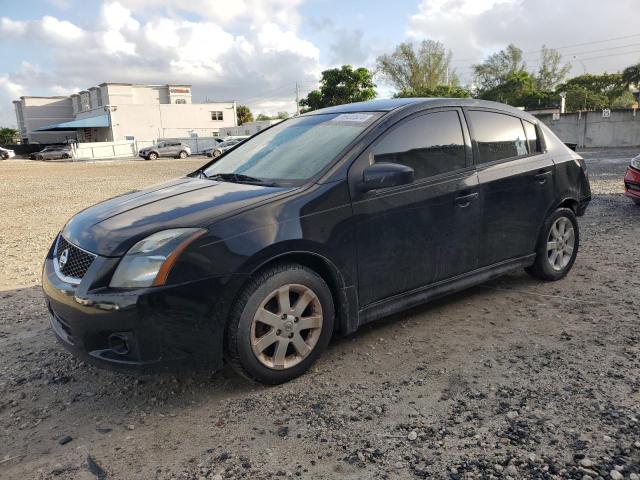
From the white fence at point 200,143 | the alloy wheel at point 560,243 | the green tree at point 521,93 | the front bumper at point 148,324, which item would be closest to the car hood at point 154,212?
the front bumper at point 148,324

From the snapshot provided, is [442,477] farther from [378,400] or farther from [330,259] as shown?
[330,259]

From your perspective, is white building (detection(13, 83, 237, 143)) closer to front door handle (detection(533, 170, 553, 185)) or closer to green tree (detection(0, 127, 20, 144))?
green tree (detection(0, 127, 20, 144))

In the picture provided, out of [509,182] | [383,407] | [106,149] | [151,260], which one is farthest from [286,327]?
[106,149]

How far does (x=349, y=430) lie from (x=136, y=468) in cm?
104

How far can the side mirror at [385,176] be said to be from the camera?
3.37m

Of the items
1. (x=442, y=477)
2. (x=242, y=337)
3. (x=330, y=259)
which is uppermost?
(x=330, y=259)

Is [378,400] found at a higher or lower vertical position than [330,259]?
lower

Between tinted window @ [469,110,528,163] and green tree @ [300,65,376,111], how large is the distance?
148 feet

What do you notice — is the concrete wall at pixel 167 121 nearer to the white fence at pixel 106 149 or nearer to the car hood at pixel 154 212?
the white fence at pixel 106 149

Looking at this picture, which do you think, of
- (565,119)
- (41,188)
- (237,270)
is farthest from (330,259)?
(565,119)

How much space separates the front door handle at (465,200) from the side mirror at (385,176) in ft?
2.19

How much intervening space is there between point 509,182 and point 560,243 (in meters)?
1.05

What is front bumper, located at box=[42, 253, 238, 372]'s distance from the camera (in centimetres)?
275

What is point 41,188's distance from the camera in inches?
684
